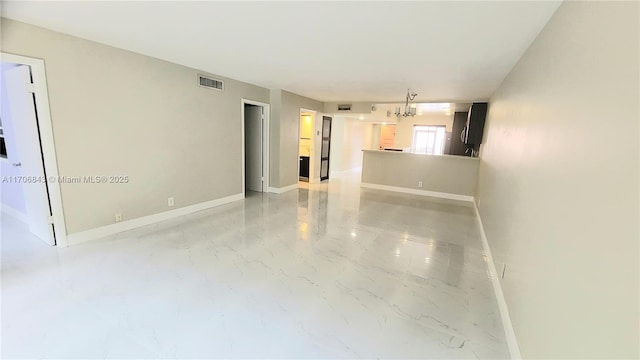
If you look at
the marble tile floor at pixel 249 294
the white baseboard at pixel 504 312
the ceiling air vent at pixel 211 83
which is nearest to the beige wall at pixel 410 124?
the marble tile floor at pixel 249 294

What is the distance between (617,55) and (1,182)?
21.6 ft

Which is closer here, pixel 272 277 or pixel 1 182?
pixel 272 277

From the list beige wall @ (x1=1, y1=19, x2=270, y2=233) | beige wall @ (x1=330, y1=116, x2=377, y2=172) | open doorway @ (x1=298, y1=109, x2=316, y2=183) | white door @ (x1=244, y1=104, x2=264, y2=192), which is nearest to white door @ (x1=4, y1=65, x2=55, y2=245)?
beige wall @ (x1=1, y1=19, x2=270, y2=233)

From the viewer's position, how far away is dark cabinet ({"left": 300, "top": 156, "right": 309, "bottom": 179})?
7.99 metres

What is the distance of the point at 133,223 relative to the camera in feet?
12.6

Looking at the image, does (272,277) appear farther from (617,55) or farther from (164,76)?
(164,76)

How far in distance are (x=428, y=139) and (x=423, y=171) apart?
11.7ft

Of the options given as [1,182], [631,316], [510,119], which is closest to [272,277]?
[631,316]

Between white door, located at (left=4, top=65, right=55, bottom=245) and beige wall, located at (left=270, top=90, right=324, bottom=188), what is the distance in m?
3.84

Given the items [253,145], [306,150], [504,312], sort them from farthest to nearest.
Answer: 1. [306,150]
2. [253,145]
3. [504,312]

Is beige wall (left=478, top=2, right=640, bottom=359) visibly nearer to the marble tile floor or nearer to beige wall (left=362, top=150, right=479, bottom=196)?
the marble tile floor

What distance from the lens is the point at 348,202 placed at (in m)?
5.86

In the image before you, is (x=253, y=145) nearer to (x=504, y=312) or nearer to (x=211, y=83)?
(x=211, y=83)

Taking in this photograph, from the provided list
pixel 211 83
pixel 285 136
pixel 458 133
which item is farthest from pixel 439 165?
pixel 211 83
